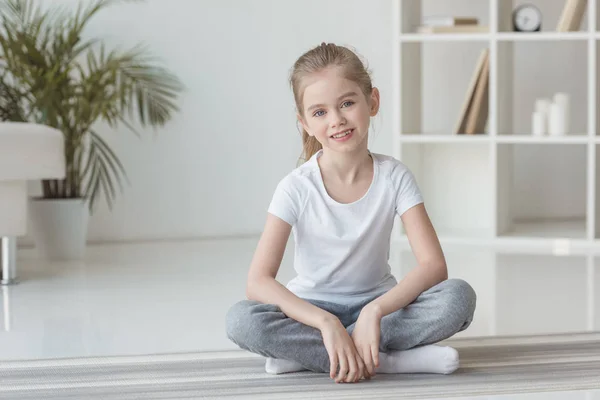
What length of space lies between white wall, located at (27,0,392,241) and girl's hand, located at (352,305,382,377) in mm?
2477

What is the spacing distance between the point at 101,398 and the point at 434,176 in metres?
2.55

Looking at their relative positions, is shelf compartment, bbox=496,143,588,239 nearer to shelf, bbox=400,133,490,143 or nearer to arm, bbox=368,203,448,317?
shelf, bbox=400,133,490,143

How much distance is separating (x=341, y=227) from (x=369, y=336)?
26cm

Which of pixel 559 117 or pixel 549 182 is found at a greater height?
pixel 559 117

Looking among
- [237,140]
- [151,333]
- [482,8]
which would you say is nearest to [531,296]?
[151,333]

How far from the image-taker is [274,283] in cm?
184

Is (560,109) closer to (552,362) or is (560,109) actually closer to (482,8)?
(482,8)

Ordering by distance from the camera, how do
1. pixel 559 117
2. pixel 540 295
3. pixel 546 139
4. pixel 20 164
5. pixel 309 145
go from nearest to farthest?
pixel 309 145
pixel 540 295
pixel 20 164
pixel 546 139
pixel 559 117

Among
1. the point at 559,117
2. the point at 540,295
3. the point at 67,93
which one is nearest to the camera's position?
the point at 540,295

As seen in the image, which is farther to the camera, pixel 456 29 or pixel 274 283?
pixel 456 29

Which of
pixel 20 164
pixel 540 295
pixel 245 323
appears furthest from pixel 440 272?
pixel 20 164

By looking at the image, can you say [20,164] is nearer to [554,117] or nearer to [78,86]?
[78,86]

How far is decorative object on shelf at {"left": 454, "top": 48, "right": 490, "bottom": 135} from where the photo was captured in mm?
3886

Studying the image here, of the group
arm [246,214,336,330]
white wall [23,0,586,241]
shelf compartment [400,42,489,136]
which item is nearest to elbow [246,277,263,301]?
arm [246,214,336,330]
